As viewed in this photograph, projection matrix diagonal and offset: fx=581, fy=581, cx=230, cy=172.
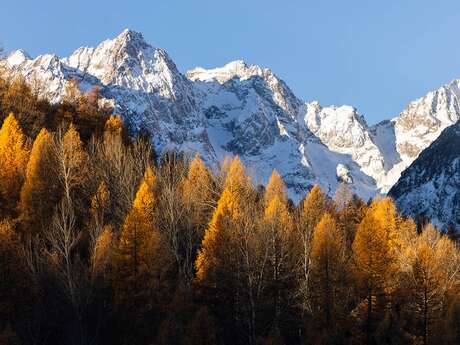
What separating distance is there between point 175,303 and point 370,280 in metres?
17.0

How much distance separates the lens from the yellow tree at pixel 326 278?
4484 centimetres

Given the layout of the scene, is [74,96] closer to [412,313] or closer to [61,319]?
→ [61,319]

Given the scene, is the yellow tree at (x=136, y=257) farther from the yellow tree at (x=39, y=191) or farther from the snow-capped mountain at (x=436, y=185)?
the snow-capped mountain at (x=436, y=185)

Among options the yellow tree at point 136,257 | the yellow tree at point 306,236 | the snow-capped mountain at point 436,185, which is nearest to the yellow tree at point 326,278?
the yellow tree at point 306,236

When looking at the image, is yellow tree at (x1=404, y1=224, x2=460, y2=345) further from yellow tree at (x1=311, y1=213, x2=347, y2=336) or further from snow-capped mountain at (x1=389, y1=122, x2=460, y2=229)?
snow-capped mountain at (x1=389, y1=122, x2=460, y2=229)

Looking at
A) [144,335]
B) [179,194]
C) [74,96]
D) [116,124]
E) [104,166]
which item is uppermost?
[74,96]

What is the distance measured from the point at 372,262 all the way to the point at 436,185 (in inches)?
5017

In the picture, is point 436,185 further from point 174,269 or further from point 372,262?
point 174,269

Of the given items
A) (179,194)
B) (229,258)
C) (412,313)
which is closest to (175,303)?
(229,258)

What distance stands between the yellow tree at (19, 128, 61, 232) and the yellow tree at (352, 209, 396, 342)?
25.1 meters

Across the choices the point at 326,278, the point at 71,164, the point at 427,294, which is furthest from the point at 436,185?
the point at 71,164

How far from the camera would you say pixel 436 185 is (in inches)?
6531

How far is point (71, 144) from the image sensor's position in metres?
48.0

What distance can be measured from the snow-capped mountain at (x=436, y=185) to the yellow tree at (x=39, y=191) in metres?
116
